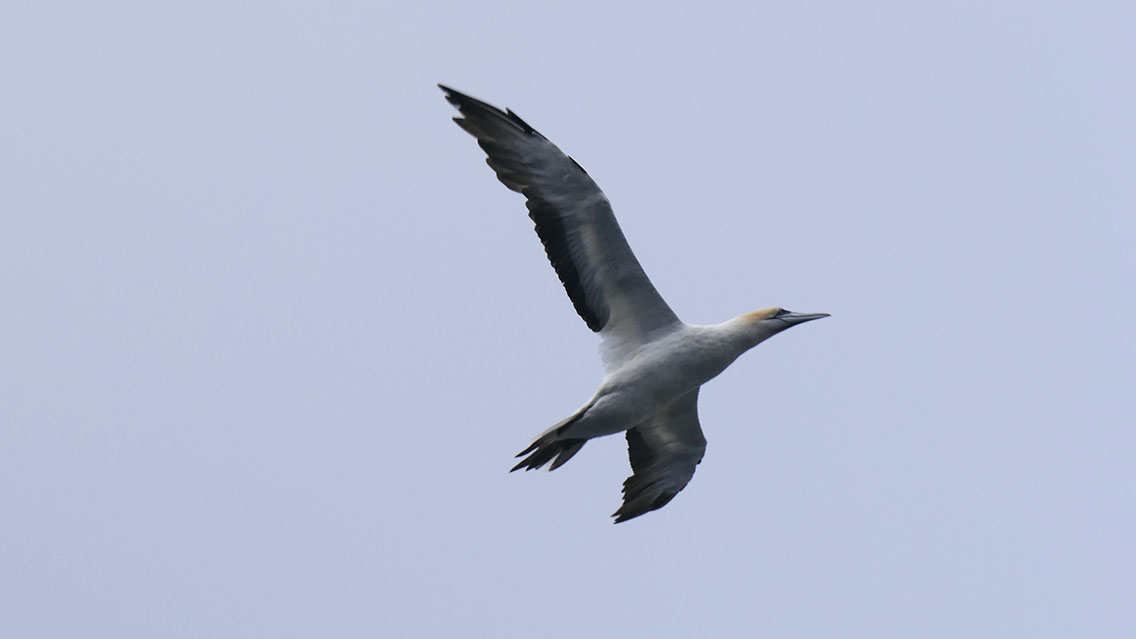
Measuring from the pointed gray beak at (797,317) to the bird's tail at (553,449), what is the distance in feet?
8.68

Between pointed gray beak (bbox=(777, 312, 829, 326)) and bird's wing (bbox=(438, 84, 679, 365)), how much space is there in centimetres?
136

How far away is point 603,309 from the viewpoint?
16.5 meters

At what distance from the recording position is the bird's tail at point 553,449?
52.4ft

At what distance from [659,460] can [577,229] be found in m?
3.54

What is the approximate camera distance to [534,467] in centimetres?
1650

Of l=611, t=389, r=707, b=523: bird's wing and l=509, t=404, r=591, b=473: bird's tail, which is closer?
l=509, t=404, r=591, b=473: bird's tail

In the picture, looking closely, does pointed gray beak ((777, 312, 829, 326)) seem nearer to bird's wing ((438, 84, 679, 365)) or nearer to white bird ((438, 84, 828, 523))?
white bird ((438, 84, 828, 523))

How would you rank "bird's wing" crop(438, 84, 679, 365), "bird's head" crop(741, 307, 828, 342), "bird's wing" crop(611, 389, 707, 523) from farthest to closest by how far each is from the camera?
"bird's wing" crop(611, 389, 707, 523) < "bird's head" crop(741, 307, 828, 342) < "bird's wing" crop(438, 84, 679, 365)

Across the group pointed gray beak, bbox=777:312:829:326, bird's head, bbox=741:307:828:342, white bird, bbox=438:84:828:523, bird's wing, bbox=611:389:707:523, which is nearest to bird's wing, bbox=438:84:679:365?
white bird, bbox=438:84:828:523

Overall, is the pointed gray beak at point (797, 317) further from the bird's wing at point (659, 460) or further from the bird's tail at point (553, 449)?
the bird's tail at point (553, 449)

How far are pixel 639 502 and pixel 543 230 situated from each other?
405cm

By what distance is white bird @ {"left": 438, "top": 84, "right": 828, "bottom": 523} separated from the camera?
15477mm

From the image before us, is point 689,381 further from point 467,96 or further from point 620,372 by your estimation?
point 467,96

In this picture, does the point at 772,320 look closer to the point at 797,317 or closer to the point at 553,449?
the point at 797,317
